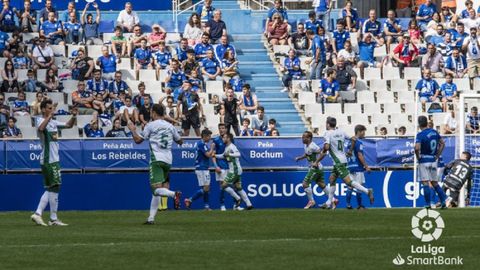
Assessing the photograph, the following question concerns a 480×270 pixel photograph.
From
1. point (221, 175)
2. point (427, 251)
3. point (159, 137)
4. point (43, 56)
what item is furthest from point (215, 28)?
point (427, 251)

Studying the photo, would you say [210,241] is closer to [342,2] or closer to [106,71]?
[106,71]

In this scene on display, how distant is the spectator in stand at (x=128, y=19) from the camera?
130 feet

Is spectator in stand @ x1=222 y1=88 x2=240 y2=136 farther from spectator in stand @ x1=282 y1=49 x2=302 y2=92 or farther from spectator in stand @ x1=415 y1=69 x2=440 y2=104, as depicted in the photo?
spectator in stand @ x1=415 y1=69 x2=440 y2=104

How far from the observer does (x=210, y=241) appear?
732 inches

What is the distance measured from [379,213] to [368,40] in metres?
14.2

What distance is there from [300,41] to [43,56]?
28.0 ft

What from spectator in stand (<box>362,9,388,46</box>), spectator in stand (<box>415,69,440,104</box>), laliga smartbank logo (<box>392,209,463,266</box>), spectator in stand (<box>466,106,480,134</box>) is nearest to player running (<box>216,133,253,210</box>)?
spectator in stand (<box>466,106,480,134</box>)

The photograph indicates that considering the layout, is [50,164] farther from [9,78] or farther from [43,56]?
[43,56]

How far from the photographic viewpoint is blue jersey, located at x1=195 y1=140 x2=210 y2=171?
106 feet

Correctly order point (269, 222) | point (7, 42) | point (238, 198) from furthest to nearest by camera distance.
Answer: point (7, 42) → point (238, 198) → point (269, 222)

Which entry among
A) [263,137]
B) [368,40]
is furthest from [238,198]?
[368,40]

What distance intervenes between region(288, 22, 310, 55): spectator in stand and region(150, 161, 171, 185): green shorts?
18427 millimetres

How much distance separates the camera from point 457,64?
4100cm

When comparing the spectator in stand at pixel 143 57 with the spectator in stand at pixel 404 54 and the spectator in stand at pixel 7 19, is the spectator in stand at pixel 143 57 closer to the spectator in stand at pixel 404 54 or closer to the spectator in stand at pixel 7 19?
the spectator in stand at pixel 7 19
